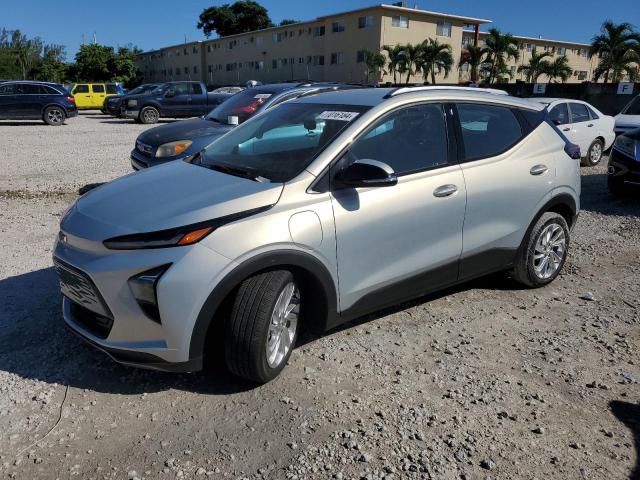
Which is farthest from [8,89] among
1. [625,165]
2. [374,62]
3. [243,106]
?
[374,62]

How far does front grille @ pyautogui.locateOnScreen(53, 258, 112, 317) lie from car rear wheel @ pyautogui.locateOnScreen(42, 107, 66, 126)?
67.7 ft

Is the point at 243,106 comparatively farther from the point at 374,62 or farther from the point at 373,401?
the point at 374,62

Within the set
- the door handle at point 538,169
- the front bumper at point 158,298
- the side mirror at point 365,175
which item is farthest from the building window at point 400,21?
the front bumper at point 158,298

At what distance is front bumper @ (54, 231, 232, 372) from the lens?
281 centimetres

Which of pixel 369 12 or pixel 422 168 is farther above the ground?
pixel 369 12

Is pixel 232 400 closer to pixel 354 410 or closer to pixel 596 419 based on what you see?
pixel 354 410

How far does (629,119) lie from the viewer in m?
13.7

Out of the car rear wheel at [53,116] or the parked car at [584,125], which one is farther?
the car rear wheel at [53,116]

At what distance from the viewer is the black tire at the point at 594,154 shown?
1187 centimetres

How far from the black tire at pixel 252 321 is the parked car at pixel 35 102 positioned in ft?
69.8

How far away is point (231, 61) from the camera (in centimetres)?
6322

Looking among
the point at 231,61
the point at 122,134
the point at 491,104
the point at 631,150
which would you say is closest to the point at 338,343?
the point at 491,104

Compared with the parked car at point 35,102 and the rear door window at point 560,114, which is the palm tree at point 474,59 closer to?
the parked car at point 35,102

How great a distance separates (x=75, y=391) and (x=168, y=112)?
20819 mm
